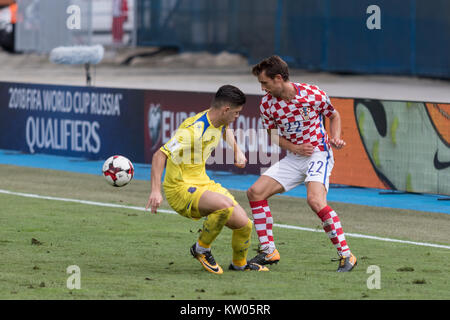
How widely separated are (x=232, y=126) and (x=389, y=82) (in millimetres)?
21166

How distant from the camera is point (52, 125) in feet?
68.3

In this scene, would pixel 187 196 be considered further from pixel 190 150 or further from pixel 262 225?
pixel 262 225

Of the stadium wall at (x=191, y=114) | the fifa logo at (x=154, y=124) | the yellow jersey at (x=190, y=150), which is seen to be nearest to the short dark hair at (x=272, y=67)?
the yellow jersey at (x=190, y=150)

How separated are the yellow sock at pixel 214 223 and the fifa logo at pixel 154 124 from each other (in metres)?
9.70

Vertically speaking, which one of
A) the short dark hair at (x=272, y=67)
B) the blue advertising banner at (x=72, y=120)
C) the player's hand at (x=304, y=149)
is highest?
the short dark hair at (x=272, y=67)

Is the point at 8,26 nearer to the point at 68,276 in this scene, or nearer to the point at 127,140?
the point at 127,140

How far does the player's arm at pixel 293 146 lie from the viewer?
9961 mm

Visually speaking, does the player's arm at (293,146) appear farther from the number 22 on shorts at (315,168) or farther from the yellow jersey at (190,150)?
the yellow jersey at (190,150)

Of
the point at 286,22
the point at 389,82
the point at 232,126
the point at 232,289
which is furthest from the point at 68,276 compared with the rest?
the point at 286,22

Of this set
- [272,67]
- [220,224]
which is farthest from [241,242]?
[272,67]

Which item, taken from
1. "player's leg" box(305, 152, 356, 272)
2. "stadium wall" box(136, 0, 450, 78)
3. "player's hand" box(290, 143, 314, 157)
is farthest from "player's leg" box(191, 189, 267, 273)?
"stadium wall" box(136, 0, 450, 78)

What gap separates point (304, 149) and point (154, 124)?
31.3ft

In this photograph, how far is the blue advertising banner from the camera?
19719mm

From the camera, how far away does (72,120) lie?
806 inches
